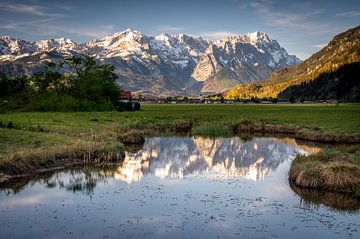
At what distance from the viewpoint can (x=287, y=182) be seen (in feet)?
109

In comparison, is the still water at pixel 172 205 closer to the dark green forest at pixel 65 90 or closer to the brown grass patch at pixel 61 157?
the brown grass patch at pixel 61 157

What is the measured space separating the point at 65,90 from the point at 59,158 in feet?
257

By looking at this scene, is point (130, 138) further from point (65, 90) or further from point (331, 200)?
point (65, 90)

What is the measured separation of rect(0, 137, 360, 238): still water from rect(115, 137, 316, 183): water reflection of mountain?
0.20 meters

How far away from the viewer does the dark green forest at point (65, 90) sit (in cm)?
9856

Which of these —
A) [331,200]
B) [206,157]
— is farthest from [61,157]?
[331,200]

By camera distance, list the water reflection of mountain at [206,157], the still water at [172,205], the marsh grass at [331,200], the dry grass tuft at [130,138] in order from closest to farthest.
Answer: the still water at [172,205]
the marsh grass at [331,200]
the water reflection of mountain at [206,157]
the dry grass tuft at [130,138]

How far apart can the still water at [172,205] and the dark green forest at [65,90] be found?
209 ft

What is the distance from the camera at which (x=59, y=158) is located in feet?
121

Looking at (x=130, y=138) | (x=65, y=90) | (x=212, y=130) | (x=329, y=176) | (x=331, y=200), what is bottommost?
(x=212, y=130)

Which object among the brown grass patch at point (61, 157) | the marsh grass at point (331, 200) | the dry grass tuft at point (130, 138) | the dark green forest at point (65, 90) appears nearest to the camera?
the marsh grass at point (331, 200)

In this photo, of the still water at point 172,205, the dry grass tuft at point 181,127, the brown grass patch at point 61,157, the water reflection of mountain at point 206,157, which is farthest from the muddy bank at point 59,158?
the dry grass tuft at point 181,127

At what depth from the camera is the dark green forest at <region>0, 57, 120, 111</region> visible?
9856 centimetres

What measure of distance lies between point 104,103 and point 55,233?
89.6 meters
